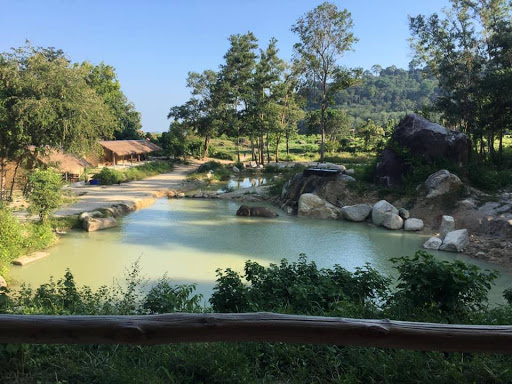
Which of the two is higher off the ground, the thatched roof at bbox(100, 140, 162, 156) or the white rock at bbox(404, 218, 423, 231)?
the thatched roof at bbox(100, 140, 162, 156)

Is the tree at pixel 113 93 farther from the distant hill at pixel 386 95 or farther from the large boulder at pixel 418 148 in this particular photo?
the distant hill at pixel 386 95

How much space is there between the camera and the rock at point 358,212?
49.9 feet

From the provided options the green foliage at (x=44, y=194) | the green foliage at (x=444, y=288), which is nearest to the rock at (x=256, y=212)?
the green foliage at (x=44, y=194)

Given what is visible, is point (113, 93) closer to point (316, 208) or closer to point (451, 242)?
point (316, 208)

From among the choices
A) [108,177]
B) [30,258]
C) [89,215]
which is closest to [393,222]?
[89,215]

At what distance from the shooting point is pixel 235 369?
10.3ft

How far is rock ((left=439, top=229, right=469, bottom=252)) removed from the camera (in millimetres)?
11016

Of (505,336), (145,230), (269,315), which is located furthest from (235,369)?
(145,230)

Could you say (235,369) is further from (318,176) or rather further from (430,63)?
(430,63)

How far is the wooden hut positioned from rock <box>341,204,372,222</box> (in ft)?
66.5

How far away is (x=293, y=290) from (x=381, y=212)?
10178mm

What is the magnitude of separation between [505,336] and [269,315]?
114 cm

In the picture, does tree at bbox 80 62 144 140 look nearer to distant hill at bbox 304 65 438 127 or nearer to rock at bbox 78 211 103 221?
rock at bbox 78 211 103 221

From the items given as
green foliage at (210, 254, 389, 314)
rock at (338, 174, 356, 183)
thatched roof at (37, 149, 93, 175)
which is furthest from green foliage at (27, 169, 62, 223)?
rock at (338, 174, 356, 183)
